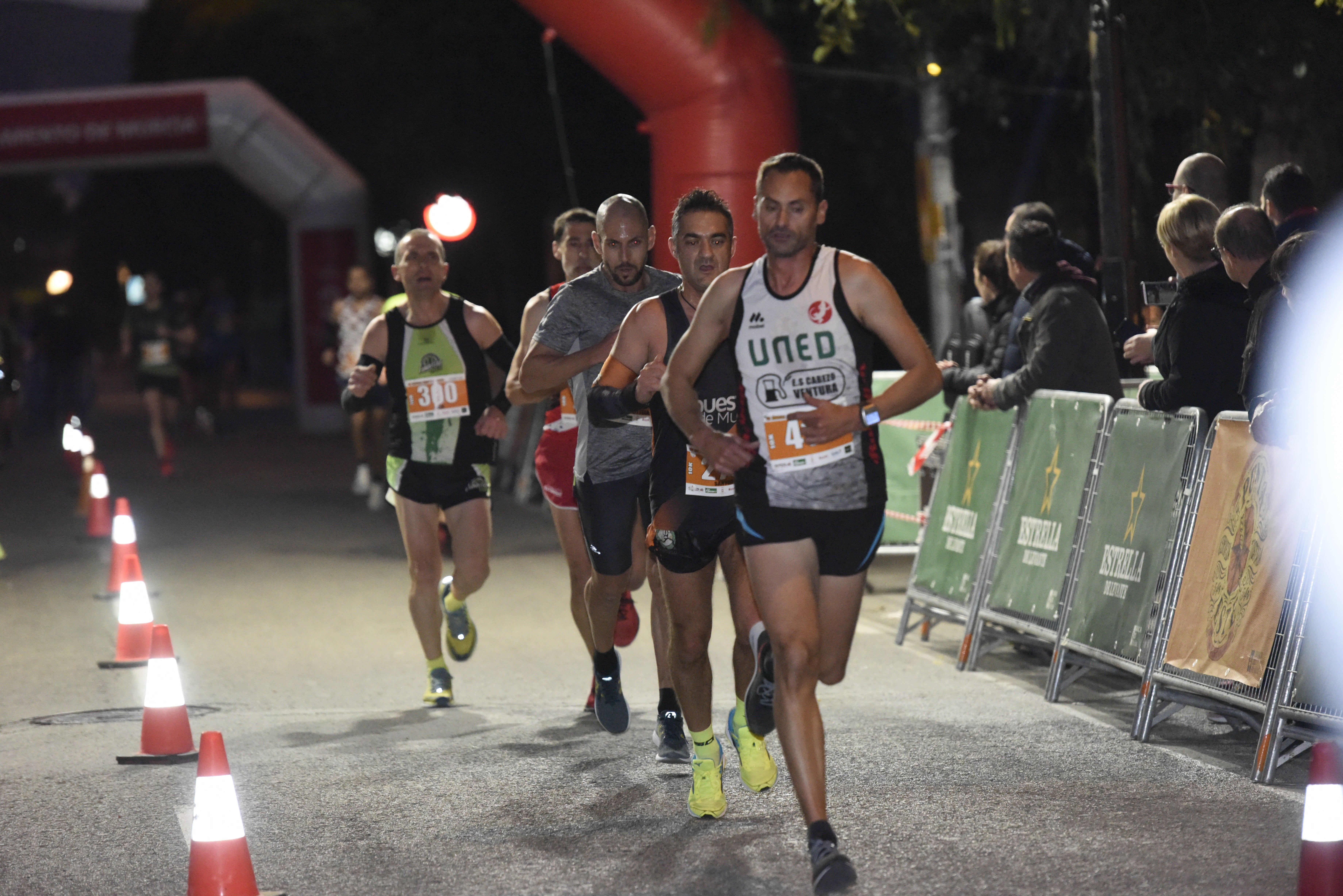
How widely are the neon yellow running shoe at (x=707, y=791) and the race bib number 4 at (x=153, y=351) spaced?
1547cm

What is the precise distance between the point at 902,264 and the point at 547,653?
1154cm

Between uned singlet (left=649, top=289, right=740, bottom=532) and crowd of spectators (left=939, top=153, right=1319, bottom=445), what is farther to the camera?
crowd of spectators (left=939, top=153, right=1319, bottom=445)

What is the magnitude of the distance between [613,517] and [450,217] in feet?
60.2

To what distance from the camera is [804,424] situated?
5.17 meters

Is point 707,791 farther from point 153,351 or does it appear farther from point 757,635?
point 153,351

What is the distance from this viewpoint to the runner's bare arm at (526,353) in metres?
7.14

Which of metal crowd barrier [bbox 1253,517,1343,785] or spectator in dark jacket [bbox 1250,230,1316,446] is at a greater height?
spectator in dark jacket [bbox 1250,230,1316,446]

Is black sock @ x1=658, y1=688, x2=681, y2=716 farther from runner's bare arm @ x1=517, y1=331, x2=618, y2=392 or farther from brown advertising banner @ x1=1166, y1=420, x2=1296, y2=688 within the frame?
brown advertising banner @ x1=1166, y1=420, x2=1296, y2=688

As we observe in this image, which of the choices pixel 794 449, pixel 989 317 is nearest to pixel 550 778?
pixel 794 449

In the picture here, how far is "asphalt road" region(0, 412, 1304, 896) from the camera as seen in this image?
538 cm

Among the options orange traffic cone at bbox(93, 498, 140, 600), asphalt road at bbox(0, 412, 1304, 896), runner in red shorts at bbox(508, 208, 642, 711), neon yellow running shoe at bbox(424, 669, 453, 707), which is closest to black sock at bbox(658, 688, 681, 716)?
asphalt road at bbox(0, 412, 1304, 896)

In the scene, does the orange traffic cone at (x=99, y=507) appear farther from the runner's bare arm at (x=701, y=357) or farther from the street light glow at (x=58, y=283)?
the street light glow at (x=58, y=283)

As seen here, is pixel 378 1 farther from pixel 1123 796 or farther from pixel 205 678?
pixel 1123 796

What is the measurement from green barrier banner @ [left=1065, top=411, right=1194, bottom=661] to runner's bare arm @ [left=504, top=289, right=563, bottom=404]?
2.47 meters
